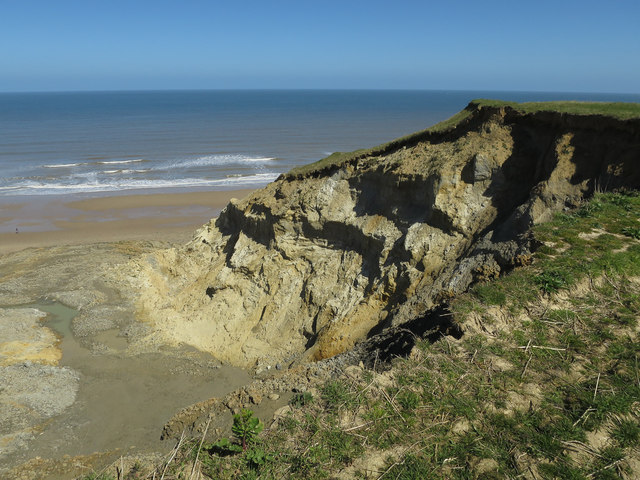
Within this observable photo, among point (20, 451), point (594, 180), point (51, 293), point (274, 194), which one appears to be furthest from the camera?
point (51, 293)

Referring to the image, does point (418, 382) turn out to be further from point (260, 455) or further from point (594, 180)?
point (594, 180)

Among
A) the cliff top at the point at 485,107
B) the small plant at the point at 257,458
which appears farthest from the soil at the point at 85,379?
the cliff top at the point at 485,107

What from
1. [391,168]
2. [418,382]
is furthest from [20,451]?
[391,168]

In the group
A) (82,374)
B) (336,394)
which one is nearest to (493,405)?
(336,394)

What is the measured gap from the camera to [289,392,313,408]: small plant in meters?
6.89

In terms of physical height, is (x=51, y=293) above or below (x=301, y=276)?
below

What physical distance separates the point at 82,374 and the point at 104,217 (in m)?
21.9

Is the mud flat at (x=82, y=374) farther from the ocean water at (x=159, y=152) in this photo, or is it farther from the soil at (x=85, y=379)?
the ocean water at (x=159, y=152)

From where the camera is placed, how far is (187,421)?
30.3 feet

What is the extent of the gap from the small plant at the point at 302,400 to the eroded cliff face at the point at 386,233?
426 centimetres

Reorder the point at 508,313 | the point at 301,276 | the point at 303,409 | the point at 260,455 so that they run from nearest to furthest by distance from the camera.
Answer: the point at 260,455, the point at 303,409, the point at 508,313, the point at 301,276

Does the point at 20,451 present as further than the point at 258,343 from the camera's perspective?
No

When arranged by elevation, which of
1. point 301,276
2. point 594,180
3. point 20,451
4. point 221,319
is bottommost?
point 20,451

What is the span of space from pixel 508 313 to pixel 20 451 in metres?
12.2
